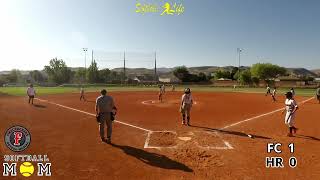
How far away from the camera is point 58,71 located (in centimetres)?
11156

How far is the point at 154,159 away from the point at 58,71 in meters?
111

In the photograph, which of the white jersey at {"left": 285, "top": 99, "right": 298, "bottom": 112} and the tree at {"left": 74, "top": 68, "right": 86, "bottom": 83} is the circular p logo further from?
the tree at {"left": 74, "top": 68, "right": 86, "bottom": 83}

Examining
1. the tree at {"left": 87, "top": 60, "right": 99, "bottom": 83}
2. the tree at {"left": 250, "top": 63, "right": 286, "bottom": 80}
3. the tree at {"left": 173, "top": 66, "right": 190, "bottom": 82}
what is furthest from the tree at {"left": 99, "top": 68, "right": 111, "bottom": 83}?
the tree at {"left": 250, "top": 63, "right": 286, "bottom": 80}

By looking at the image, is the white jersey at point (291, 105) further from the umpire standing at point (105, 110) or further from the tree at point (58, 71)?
the tree at point (58, 71)

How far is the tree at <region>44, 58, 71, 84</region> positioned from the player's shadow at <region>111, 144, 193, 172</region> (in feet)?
349

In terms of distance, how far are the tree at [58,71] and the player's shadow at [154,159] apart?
349 feet

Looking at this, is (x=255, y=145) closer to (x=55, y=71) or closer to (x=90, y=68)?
(x=90, y=68)

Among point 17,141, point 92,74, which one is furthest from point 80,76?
point 17,141

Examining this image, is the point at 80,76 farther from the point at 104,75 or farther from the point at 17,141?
the point at 17,141

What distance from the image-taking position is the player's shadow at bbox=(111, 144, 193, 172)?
7.57 m

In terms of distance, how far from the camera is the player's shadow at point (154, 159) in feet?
24.8

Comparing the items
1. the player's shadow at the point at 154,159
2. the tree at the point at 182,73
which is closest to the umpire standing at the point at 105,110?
the player's shadow at the point at 154,159

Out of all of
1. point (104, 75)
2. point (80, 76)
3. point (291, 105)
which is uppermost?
point (104, 75)

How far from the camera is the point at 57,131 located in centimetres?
1227
